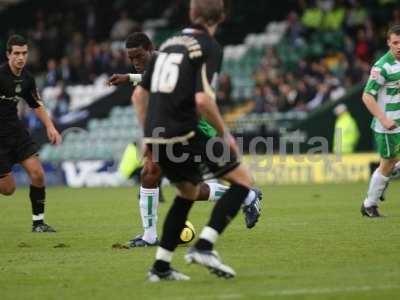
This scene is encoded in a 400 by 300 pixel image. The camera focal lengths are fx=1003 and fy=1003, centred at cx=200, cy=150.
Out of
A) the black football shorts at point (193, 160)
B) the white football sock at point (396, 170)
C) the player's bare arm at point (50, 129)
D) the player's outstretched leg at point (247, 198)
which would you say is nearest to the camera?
the black football shorts at point (193, 160)

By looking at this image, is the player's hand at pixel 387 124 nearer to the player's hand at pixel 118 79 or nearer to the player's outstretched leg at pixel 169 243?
the player's hand at pixel 118 79

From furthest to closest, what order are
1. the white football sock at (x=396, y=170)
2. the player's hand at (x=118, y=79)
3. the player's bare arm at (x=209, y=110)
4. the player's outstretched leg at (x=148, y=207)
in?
the white football sock at (x=396, y=170), the player's hand at (x=118, y=79), the player's outstretched leg at (x=148, y=207), the player's bare arm at (x=209, y=110)

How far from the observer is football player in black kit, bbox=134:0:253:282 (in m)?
7.68

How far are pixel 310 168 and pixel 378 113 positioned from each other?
40.2 ft

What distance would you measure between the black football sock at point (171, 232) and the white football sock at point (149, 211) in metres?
2.41

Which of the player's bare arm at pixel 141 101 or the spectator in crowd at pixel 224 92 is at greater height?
the player's bare arm at pixel 141 101

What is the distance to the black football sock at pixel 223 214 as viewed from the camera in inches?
304

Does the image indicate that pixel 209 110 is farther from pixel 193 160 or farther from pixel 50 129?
pixel 50 129

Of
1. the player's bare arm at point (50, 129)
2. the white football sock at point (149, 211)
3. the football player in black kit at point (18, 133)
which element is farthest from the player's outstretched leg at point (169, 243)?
the football player in black kit at point (18, 133)

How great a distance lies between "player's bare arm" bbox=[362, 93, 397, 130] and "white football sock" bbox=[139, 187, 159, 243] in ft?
10.9

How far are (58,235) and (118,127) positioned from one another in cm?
1786

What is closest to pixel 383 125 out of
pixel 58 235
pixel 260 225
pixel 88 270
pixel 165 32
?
pixel 260 225

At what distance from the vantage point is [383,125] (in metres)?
12.3

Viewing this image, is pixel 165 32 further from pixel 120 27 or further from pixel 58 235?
pixel 58 235
